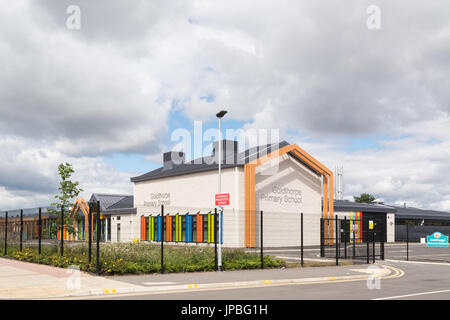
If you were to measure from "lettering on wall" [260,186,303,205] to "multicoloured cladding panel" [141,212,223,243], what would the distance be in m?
5.25

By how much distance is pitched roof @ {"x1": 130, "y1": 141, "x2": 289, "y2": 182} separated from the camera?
137 ft

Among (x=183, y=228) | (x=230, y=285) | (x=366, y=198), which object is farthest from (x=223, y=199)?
(x=366, y=198)

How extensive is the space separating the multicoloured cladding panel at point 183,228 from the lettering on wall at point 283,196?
525cm

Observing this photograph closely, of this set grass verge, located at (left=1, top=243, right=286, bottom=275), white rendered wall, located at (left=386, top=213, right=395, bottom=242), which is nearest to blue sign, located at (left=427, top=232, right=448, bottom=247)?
grass verge, located at (left=1, top=243, right=286, bottom=275)

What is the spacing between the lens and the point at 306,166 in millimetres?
45469

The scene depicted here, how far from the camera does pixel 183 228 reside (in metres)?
45.3

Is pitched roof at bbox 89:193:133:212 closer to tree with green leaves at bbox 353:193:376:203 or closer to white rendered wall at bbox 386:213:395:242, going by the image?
white rendered wall at bbox 386:213:395:242

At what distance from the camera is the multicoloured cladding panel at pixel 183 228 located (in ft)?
138

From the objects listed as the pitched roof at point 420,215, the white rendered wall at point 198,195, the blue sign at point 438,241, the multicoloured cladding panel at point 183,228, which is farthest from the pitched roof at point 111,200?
the blue sign at point 438,241

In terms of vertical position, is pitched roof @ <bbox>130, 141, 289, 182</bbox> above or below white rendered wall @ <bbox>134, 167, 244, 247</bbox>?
above

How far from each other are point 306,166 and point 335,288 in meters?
31.3

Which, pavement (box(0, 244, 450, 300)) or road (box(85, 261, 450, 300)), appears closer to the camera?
road (box(85, 261, 450, 300))
